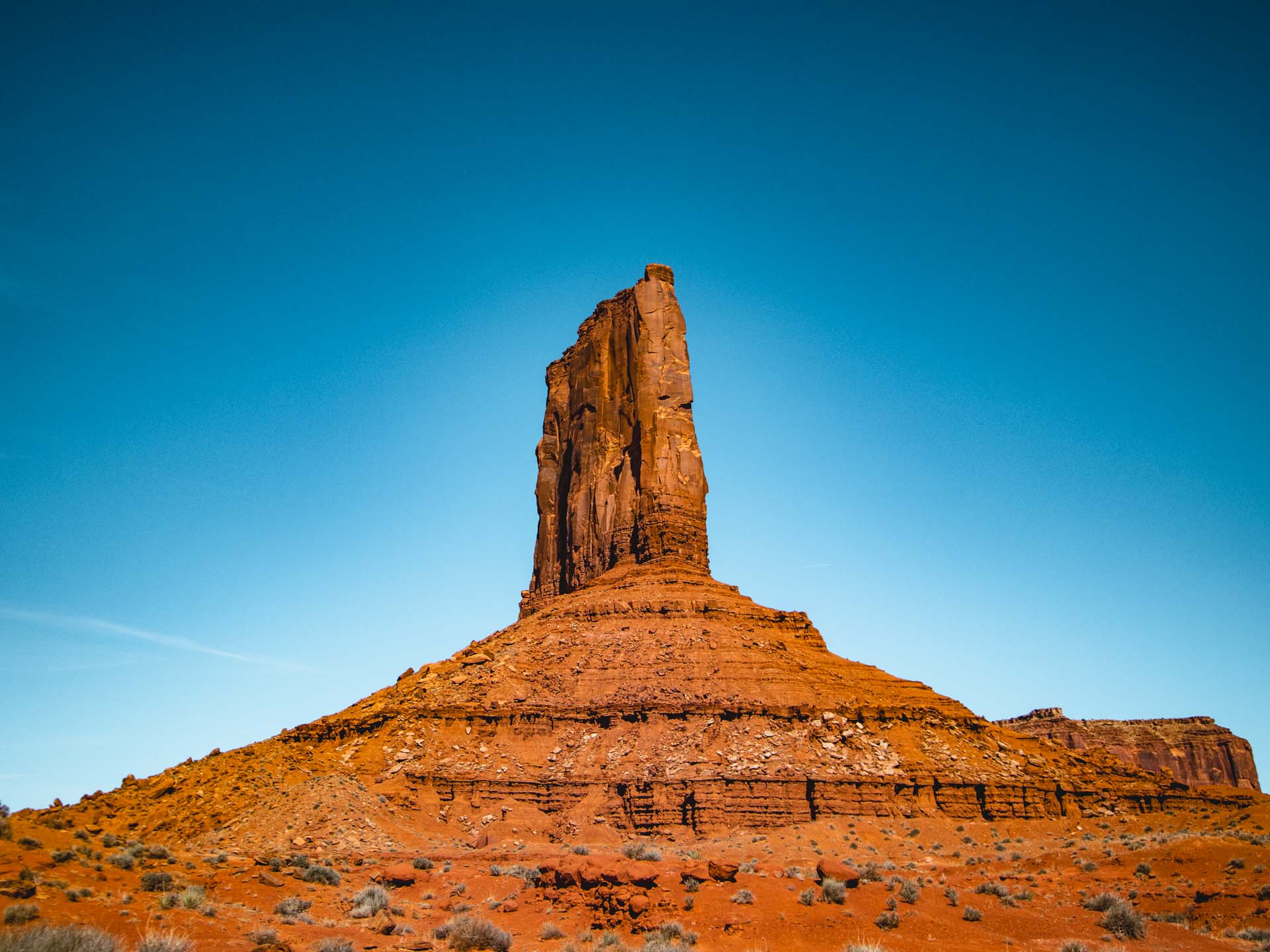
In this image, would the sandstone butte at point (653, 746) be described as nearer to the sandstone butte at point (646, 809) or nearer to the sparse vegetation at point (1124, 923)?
the sandstone butte at point (646, 809)

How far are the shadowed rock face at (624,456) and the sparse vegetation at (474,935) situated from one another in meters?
40.5

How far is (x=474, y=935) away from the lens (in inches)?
673

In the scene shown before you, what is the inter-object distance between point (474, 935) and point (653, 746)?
2499 cm

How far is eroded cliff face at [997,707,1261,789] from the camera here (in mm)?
85562

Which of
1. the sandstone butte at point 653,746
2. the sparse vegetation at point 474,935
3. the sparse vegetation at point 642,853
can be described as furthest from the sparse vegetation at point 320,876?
the sandstone butte at point 653,746

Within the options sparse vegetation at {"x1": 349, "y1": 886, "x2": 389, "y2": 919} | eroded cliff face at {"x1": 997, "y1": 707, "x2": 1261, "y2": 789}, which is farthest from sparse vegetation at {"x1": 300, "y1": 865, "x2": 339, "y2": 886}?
eroded cliff face at {"x1": 997, "y1": 707, "x2": 1261, "y2": 789}

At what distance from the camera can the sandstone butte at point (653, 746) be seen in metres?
38.3

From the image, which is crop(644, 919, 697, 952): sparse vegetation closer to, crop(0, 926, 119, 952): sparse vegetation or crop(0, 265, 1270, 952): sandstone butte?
crop(0, 265, 1270, 952): sandstone butte

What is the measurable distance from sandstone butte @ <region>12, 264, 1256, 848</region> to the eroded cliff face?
41.8 meters

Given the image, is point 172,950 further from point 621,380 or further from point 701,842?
point 621,380

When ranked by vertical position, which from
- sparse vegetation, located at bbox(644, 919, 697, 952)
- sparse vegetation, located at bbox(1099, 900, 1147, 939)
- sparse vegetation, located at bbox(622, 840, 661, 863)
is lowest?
sparse vegetation, located at bbox(1099, 900, 1147, 939)

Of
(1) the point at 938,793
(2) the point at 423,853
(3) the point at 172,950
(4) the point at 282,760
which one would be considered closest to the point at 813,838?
(1) the point at 938,793

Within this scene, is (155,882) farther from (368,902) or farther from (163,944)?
(163,944)

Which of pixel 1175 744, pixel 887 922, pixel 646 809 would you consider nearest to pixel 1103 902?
pixel 887 922
